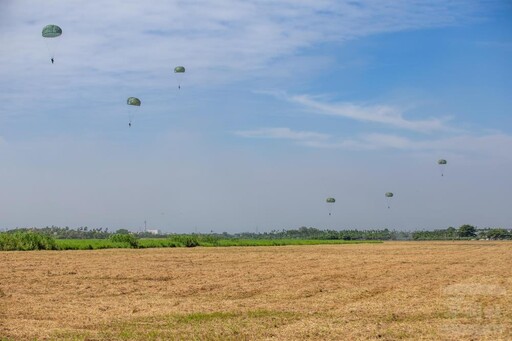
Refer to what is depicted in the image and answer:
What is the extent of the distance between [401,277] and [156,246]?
52.7 metres

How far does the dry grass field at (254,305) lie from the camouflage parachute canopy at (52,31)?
2043cm

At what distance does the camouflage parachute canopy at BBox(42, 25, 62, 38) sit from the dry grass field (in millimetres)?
20430

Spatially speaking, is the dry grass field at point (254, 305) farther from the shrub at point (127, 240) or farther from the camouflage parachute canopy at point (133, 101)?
the shrub at point (127, 240)

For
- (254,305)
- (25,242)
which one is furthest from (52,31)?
(254,305)

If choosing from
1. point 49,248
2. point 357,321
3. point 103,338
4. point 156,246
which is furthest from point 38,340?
point 156,246

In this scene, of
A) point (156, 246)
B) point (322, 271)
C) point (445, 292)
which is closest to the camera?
point (445, 292)

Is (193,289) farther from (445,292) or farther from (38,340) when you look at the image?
(38,340)

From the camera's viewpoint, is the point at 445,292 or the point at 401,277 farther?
the point at 401,277

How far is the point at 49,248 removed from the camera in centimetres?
6378

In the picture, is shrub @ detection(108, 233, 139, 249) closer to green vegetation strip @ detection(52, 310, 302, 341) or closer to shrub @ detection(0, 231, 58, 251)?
shrub @ detection(0, 231, 58, 251)

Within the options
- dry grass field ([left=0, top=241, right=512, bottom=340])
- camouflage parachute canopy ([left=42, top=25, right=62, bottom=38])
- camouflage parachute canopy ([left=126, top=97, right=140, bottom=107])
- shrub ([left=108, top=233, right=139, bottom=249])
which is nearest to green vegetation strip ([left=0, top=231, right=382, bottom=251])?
shrub ([left=108, top=233, right=139, bottom=249])

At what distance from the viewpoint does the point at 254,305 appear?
19031 mm

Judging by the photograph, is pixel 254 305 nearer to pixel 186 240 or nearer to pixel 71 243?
pixel 71 243

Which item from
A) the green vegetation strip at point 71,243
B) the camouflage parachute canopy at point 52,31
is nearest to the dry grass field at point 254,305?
the camouflage parachute canopy at point 52,31
